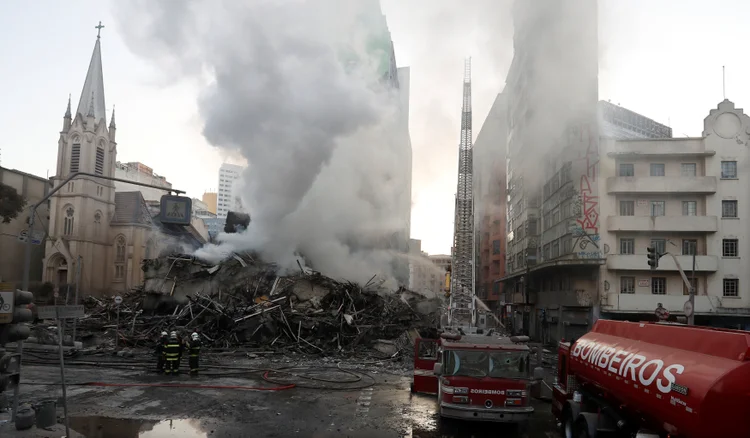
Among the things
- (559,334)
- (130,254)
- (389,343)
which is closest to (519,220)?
(559,334)

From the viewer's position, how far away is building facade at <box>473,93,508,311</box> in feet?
215

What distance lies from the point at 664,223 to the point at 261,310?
24624mm

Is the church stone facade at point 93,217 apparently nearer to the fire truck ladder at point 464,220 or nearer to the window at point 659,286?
the fire truck ladder at point 464,220

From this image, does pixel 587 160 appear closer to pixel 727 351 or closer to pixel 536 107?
pixel 536 107

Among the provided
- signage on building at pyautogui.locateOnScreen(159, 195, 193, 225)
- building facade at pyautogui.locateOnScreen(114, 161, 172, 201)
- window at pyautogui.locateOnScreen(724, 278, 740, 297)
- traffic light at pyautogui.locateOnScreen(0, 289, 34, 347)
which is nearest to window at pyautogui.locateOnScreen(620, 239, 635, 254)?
window at pyautogui.locateOnScreen(724, 278, 740, 297)

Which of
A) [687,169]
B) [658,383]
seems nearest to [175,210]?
[658,383]

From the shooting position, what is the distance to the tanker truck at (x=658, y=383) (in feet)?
18.9

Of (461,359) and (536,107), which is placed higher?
(536,107)

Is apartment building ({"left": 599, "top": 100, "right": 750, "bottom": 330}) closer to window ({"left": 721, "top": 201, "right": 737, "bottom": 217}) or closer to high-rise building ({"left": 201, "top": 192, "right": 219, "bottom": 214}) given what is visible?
window ({"left": 721, "top": 201, "right": 737, "bottom": 217})

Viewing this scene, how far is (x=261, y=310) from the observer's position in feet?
88.9

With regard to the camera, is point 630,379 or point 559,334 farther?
point 559,334

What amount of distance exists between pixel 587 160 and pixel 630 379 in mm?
28767

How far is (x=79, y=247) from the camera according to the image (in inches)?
2805

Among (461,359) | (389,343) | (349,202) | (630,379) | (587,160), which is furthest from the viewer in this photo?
(349,202)
